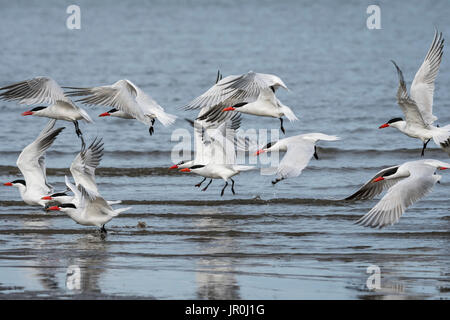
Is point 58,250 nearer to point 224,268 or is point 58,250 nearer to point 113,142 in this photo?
point 224,268

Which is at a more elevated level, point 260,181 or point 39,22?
point 39,22

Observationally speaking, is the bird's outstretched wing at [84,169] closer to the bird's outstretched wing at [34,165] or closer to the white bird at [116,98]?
the white bird at [116,98]

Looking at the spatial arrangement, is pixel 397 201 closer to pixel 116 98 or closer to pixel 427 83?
pixel 427 83

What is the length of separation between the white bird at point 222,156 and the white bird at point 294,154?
989 millimetres

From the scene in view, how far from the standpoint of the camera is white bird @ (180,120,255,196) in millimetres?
12812

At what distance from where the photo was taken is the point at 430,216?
12008mm

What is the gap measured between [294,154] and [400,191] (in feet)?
5.09

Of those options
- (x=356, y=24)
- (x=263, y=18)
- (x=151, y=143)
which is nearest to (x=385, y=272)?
(x=151, y=143)

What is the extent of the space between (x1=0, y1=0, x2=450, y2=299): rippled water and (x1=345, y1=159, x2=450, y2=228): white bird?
1.45ft

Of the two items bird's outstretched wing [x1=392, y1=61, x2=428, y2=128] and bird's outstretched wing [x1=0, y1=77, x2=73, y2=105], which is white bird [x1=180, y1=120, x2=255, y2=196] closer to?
bird's outstretched wing [x1=0, y1=77, x2=73, y2=105]

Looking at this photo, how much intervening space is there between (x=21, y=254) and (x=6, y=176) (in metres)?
6.08

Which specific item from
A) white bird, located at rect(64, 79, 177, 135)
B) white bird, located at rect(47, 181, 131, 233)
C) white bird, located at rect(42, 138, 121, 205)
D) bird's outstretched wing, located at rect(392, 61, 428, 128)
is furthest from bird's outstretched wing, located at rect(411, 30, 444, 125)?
white bird, located at rect(47, 181, 131, 233)

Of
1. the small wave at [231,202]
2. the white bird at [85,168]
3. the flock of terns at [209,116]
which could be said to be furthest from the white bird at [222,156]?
the white bird at [85,168]

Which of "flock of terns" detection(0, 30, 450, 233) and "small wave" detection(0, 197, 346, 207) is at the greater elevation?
"flock of terns" detection(0, 30, 450, 233)
